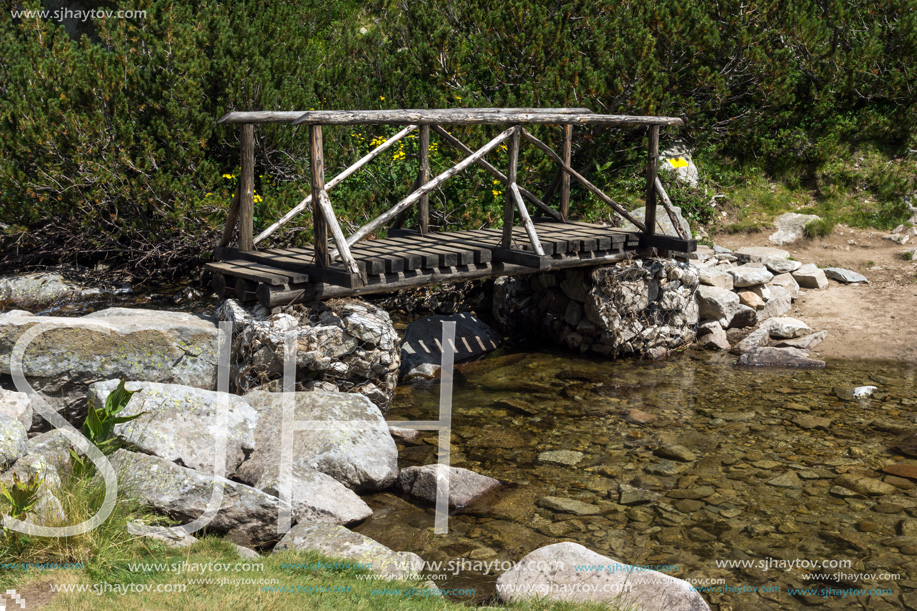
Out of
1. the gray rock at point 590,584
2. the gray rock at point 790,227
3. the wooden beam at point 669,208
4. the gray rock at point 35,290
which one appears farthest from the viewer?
the gray rock at point 790,227

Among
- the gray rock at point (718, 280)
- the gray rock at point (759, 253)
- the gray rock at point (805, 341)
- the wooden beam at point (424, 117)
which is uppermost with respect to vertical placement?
the wooden beam at point (424, 117)

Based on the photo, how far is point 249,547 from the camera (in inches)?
199

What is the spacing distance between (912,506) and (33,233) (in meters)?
11.0

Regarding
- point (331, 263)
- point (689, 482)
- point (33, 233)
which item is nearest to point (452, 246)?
point (331, 263)

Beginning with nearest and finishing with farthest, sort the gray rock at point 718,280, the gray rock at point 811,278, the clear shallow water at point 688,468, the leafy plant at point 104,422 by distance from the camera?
the leafy plant at point 104,422 → the clear shallow water at point 688,468 → the gray rock at point 718,280 → the gray rock at point 811,278

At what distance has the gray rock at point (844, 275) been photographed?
11.7m

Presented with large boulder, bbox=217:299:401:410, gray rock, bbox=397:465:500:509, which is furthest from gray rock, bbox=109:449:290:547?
large boulder, bbox=217:299:401:410

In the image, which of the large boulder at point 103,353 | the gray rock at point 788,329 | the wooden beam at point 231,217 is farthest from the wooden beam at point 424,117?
the gray rock at point 788,329

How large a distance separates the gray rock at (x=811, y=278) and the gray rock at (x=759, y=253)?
1.47 ft

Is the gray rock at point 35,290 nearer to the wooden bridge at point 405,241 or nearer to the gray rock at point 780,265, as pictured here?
the wooden bridge at point 405,241

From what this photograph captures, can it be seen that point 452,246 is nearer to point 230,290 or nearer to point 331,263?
point 331,263

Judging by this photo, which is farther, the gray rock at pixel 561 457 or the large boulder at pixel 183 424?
the gray rock at pixel 561 457

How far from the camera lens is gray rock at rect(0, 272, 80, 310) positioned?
1078 cm

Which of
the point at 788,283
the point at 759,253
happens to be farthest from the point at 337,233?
the point at 759,253
